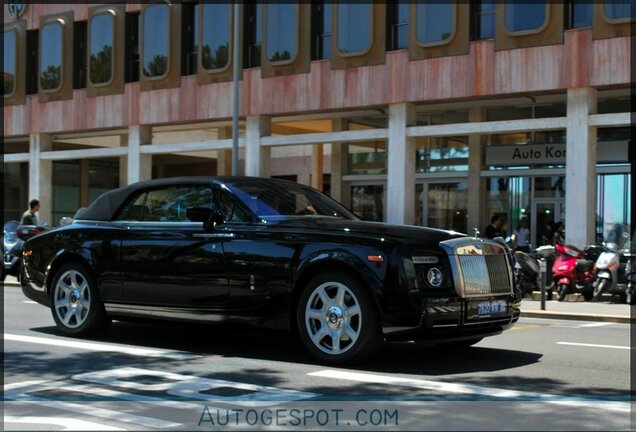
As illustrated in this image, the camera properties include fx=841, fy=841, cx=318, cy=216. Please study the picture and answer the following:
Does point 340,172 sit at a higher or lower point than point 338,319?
higher

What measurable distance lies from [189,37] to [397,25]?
26.1 feet

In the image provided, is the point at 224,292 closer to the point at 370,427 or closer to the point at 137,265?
the point at 137,265

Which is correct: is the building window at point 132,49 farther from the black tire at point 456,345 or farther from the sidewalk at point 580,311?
the black tire at point 456,345

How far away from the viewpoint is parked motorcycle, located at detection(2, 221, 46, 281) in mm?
20250

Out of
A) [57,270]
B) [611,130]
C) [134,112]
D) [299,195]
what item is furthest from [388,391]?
[134,112]

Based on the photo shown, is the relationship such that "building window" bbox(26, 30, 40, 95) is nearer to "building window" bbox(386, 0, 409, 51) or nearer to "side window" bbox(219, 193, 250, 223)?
"building window" bbox(386, 0, 409, 51)

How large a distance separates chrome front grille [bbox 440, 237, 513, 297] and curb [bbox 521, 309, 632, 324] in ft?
20.7

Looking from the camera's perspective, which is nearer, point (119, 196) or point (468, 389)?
point (468, 389)

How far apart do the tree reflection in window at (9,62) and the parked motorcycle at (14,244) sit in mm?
14112

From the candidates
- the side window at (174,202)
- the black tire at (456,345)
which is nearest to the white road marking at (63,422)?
the side window at (174,202)

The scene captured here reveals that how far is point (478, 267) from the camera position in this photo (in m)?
7.39

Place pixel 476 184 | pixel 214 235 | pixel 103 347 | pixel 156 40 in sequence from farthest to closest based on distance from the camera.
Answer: pixel 156 40 → pixel 476 184 → pixel 103 347 → pixel 214 235

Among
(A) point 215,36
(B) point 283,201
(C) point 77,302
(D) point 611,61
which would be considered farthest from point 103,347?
(A) point 215,36

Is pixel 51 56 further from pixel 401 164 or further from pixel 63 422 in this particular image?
pixel 63 422
